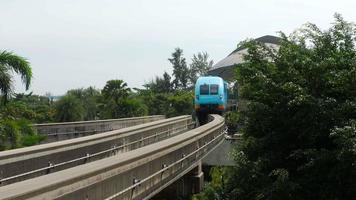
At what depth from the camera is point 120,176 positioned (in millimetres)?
9938

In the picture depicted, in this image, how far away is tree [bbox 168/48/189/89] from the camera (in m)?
115

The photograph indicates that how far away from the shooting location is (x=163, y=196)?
17.2 m

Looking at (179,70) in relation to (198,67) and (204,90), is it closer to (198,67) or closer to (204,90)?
(198,67)

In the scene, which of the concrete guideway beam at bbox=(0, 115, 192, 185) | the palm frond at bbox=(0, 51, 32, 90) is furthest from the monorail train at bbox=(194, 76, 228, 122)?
the palm frond at bbox=(0, 51, 32, 90)

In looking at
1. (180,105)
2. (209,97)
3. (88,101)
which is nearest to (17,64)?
(209,97)

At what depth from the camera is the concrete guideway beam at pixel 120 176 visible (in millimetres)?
7246

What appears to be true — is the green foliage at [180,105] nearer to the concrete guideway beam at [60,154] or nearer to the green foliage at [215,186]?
the concrete guideway beam at [60,154]

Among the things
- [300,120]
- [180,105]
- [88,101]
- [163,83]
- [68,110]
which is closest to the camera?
[300,120]

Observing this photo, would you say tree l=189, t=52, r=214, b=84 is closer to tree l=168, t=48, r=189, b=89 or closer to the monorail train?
tree l=168, t=48, r=189, b=89

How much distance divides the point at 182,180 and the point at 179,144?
3.07m

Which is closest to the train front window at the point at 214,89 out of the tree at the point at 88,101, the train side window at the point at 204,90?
the train side window at the point at 204,90

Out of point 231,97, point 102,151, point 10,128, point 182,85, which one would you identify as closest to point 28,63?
point 10,128

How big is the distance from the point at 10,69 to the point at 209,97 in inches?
783

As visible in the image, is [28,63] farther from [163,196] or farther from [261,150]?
[261,150]
